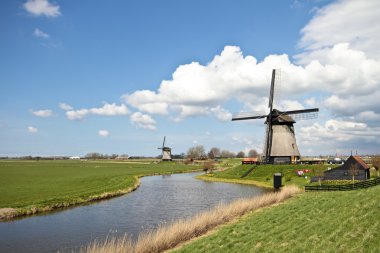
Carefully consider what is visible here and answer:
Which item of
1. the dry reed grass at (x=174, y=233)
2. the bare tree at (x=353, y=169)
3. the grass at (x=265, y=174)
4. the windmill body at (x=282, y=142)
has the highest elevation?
the windmill body at (x=282, y=142)

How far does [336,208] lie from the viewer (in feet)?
70.8

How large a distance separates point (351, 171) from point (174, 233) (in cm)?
3359

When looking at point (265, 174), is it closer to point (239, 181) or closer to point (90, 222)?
point (239, 181)

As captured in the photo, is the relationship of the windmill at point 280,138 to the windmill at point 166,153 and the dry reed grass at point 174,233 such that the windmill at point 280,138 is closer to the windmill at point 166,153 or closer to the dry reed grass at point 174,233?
the dry reed grass at point 174,233

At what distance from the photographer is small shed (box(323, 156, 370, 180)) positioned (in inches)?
1758

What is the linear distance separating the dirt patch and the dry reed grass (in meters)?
11.2

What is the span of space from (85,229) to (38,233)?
3.05m

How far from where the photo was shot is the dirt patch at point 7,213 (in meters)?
27.2

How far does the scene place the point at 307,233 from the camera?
16125 millimetres

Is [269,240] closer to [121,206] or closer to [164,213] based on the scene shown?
[164,213]

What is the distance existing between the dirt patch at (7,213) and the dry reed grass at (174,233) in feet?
36.6

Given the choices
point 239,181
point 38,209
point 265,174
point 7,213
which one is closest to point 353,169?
point 265,174

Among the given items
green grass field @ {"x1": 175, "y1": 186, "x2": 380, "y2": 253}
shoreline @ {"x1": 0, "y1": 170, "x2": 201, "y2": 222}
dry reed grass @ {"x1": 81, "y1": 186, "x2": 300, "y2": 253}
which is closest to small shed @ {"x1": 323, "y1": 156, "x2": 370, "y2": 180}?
dry reed grass @ {"x1": 81, "y1": 186, "x2": 300, "y2": 253}

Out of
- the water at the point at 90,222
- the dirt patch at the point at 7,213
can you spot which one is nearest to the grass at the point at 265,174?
the water at the point at 90,222
